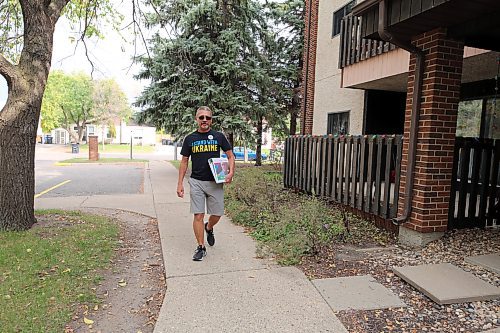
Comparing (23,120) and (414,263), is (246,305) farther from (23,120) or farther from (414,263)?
(23,120)

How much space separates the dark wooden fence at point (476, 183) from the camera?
15.6 feet

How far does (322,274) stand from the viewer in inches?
153

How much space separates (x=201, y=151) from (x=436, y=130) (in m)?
2.96

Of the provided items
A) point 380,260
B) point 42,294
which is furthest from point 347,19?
point 42,294

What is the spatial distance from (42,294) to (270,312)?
7.28 ft

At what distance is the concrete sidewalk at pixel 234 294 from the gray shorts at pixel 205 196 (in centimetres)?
Answer: 60

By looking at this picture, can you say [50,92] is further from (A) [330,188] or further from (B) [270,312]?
(B) [270,312]

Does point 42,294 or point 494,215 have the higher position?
point 494,215

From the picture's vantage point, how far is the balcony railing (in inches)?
312

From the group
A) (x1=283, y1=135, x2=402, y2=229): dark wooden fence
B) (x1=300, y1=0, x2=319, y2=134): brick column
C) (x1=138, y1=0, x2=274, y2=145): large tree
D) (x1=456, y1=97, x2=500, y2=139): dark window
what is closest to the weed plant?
(x1=283, y1=135, x2=402, y2=229): dark wooden fence

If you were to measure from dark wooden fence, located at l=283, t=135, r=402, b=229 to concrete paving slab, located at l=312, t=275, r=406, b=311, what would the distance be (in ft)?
5.75

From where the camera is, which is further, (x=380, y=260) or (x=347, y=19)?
(x=347, y=19)

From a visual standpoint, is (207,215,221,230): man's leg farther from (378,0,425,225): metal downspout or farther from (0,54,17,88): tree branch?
Result: (0,54,17,88): tree branch

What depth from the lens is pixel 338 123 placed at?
1137 centimetres
